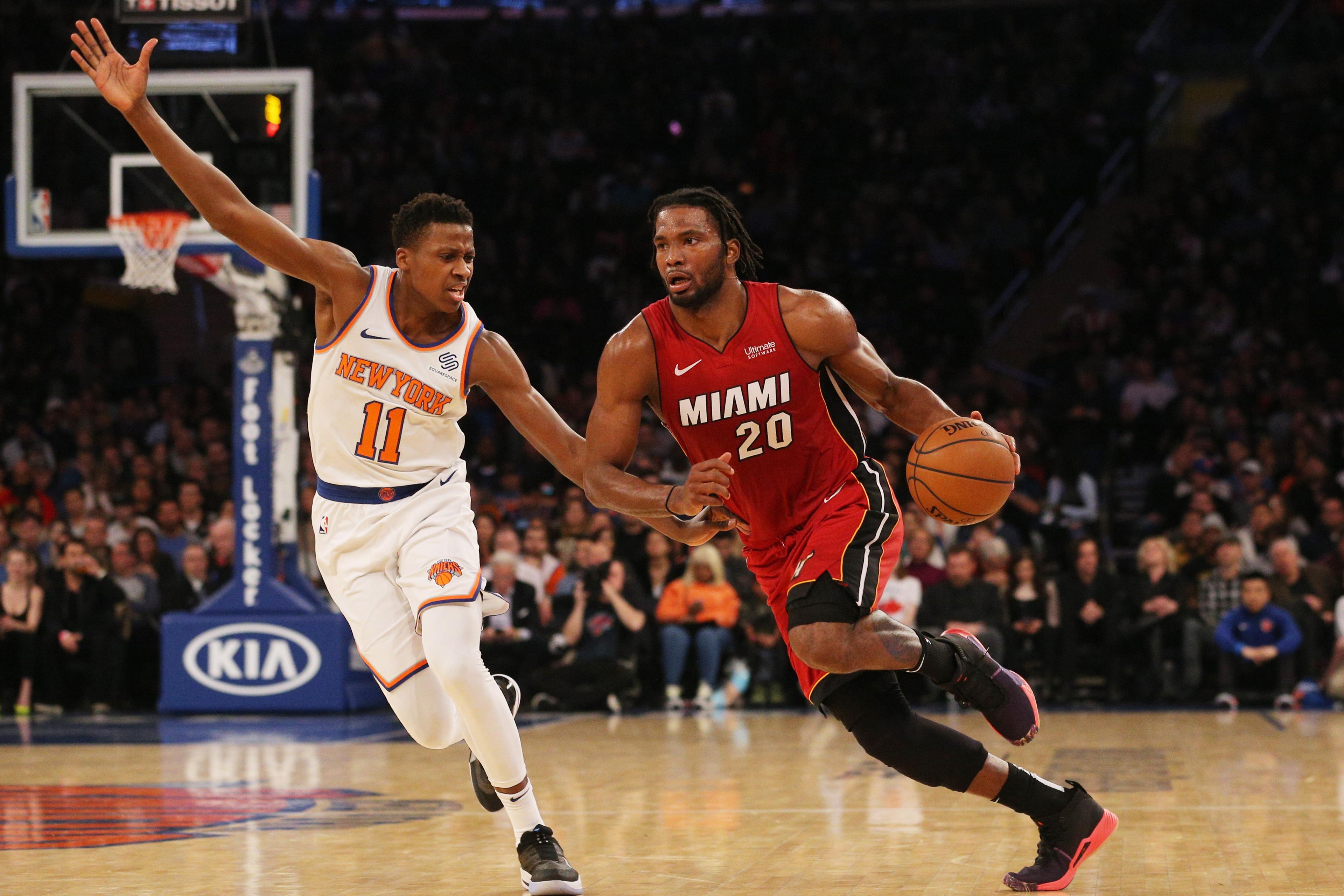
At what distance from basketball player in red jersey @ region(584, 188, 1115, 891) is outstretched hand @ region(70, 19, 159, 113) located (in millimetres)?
1659

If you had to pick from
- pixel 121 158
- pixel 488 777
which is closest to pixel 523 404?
pixel 488 777

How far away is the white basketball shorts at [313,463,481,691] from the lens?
503 cm

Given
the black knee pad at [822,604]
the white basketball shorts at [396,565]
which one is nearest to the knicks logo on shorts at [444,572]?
the white basketball shorts at [396,565]

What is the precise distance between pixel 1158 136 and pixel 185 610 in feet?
47.0

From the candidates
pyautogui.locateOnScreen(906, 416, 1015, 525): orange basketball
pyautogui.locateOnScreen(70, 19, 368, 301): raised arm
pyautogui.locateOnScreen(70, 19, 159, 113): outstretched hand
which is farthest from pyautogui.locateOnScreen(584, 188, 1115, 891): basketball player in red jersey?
pyautogui.locateOnScreen(70, 19, 159, 113): outstretched hand

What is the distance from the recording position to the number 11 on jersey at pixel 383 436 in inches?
204

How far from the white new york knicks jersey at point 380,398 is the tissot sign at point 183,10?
18.1ft

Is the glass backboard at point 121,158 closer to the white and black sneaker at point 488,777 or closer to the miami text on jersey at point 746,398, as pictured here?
the white and black sneaker at point 488,777

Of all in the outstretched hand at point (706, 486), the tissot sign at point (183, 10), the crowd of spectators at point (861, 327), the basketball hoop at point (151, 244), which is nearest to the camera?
the outstretched hand at point (706, 486)

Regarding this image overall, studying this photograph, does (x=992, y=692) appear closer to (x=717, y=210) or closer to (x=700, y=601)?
(x=717, y=210)

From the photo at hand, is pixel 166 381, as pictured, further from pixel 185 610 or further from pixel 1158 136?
pixel 1158 136

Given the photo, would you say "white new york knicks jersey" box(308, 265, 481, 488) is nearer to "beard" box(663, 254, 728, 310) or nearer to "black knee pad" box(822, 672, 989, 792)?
"beard" box(663, 254, 728, 310)

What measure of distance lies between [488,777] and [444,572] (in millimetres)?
732

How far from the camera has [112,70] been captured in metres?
4.90
